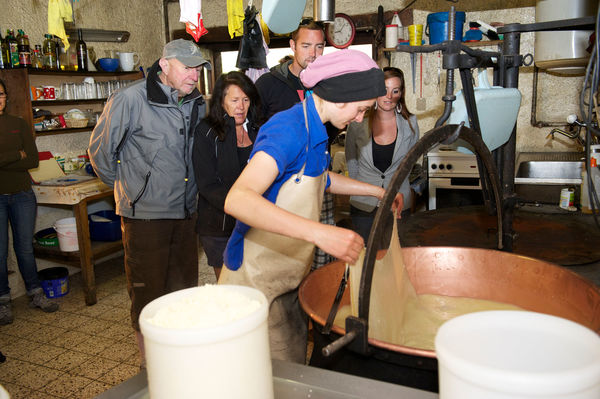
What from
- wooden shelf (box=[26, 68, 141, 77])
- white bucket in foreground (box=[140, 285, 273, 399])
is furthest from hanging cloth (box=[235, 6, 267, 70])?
white bucket in foreground (box=[140, 285, 273, 399])

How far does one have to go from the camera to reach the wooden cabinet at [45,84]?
4.13 m

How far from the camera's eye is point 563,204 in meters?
3.38

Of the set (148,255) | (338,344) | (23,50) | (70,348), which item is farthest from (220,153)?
(23,50)

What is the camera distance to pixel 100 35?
514 cm

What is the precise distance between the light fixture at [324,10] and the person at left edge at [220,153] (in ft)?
1.80

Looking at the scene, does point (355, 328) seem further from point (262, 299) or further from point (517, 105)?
point (517, 105)

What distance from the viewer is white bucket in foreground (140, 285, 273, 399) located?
72 centimetres

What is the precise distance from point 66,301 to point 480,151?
3.84m

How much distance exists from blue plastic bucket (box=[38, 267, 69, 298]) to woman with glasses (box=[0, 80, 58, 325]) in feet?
0.39

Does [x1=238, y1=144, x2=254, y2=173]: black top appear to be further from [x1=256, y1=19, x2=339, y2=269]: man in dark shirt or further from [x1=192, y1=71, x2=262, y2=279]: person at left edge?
[x1=256, y1=19, x2=339, y2=269]: man in dark shirt

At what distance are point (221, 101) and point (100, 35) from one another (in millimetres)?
3035

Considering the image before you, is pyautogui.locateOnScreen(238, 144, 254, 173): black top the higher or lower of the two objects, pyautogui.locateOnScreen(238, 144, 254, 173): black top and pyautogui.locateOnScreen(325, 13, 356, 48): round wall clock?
the lower

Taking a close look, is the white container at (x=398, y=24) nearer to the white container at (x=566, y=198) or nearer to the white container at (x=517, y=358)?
the white container at (x=566, y=198)

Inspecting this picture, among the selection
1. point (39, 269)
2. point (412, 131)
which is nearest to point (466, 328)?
point (412, 131)
